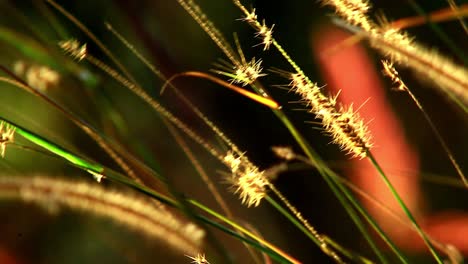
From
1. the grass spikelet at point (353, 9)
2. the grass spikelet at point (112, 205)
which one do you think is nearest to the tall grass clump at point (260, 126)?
the grass spikelet at point (112, 205)

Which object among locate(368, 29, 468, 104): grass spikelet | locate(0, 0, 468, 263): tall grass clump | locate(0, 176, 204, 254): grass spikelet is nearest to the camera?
locate(368, 29, 468, 104): grass spikelet

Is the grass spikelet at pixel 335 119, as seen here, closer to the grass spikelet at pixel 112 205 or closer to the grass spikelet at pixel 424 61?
the grass spikelet at pixel 424 61

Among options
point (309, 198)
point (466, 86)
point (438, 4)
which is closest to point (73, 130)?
point (309, 198)

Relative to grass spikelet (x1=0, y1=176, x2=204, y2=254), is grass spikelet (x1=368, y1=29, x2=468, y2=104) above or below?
below

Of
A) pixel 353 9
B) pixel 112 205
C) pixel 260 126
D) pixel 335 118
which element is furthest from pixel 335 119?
pixel 260 126

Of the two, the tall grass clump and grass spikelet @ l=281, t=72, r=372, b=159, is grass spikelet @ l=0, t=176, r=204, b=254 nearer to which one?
grass spikelet @ l=281, t=72, r=372, b=159

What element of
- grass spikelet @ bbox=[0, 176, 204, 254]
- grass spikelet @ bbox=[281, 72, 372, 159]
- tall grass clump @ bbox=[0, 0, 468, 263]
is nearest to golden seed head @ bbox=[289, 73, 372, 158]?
grass spikelet @ bbox=[281, 72, 372, 159]

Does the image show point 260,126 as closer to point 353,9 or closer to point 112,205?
point 112,205

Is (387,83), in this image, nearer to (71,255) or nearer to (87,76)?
(71,255)

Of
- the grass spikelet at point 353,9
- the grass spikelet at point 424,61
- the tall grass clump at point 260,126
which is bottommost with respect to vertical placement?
the grass spikelet at point 424,61

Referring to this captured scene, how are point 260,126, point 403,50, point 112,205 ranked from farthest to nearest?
point 260,126 → point 112,205 → point 403,50

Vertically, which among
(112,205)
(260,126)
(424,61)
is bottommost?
(424,61)
